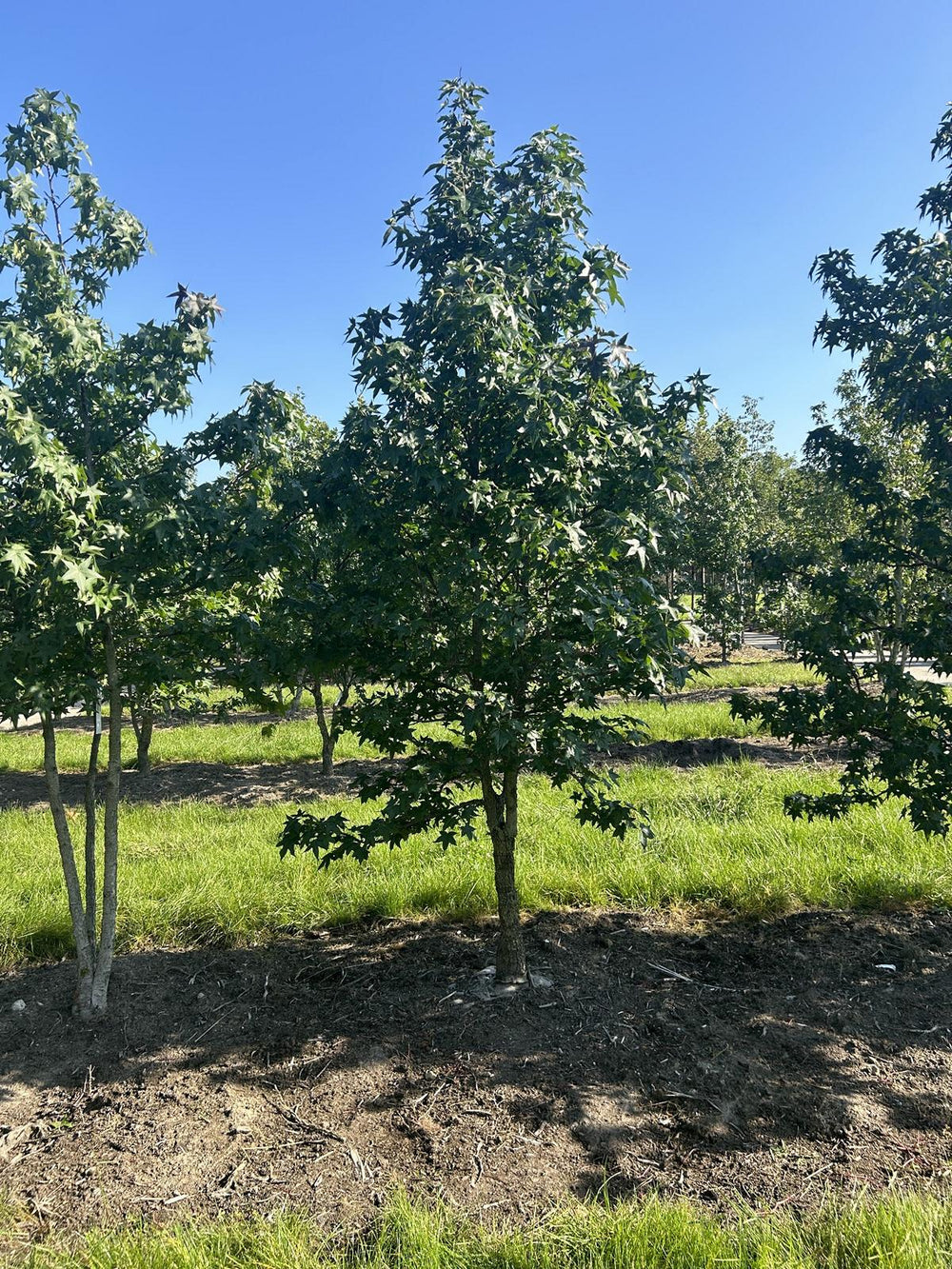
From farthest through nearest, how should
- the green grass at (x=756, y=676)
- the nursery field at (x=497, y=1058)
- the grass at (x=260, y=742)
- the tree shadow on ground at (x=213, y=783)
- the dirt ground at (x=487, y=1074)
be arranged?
the green grass at (x=756, y=676)
the grass at (x=260, y=742)
the tree shadow on ground at (x=213, y=783)
the dirt ground at (x=487, y=1074)
the nursery field at (x=497, y=1058)

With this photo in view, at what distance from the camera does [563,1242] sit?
106 inches

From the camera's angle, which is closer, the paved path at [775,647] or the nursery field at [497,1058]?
the nursery field at [497,1058]

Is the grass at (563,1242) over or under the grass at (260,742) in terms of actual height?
under

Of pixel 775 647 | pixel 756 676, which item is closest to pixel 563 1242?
pixel 756 676

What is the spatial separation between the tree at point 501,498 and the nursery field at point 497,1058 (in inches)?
34.8

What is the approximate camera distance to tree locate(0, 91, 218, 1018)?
12.3 ft

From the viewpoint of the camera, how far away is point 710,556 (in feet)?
76.0

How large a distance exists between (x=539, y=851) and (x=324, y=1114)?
10.6 feet

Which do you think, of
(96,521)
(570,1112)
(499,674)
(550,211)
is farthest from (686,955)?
(550,211)

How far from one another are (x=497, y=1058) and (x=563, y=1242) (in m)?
1.28

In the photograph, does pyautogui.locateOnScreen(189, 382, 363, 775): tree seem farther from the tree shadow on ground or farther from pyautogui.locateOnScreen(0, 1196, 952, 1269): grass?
the tree shadow on ground

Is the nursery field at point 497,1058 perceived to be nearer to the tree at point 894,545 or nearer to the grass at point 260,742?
the tree at point 894,545

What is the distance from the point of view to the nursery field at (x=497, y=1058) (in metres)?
2.85

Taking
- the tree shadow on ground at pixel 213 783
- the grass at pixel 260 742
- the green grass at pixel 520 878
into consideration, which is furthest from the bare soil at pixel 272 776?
the green grass at pixel 520 878
